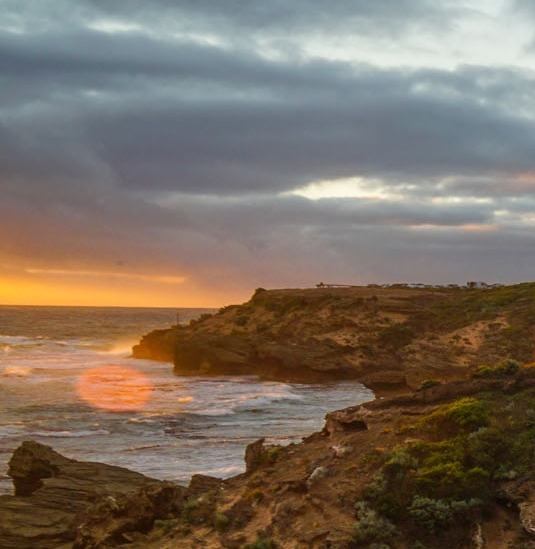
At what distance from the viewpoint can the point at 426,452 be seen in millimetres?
16094

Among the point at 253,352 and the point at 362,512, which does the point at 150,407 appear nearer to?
the point at 253,352

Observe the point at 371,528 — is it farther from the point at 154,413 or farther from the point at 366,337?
the point at 366,337

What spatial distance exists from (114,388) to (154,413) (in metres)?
14.8

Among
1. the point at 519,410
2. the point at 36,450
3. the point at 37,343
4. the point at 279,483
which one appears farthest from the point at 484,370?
the point at 37,343

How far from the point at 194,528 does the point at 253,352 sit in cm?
5563

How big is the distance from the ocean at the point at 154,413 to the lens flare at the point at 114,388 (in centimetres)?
8

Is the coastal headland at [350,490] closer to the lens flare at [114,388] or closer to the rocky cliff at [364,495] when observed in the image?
the rocky cliff at [364,495]

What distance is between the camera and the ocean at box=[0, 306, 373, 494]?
32281 mm

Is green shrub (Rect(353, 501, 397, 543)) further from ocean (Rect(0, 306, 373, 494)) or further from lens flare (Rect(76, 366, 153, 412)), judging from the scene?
lens flare (Rect(76, 366, 153, 412))

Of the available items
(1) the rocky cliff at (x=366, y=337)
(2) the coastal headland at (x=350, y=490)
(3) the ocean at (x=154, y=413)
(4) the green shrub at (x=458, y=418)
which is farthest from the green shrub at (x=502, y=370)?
(1) the rocky cliff at (x=366, y=337)

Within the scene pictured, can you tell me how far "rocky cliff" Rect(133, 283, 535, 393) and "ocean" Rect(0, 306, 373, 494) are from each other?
121 inches

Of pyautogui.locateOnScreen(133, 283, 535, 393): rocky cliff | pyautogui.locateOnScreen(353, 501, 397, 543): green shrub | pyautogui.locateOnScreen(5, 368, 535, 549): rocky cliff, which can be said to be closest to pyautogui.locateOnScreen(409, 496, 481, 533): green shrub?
pyautogui.locateOnScreen(5, 368, 535, 549): rocky cliff

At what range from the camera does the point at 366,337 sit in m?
73.5

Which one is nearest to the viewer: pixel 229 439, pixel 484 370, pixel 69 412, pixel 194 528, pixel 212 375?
pixel 194 528
